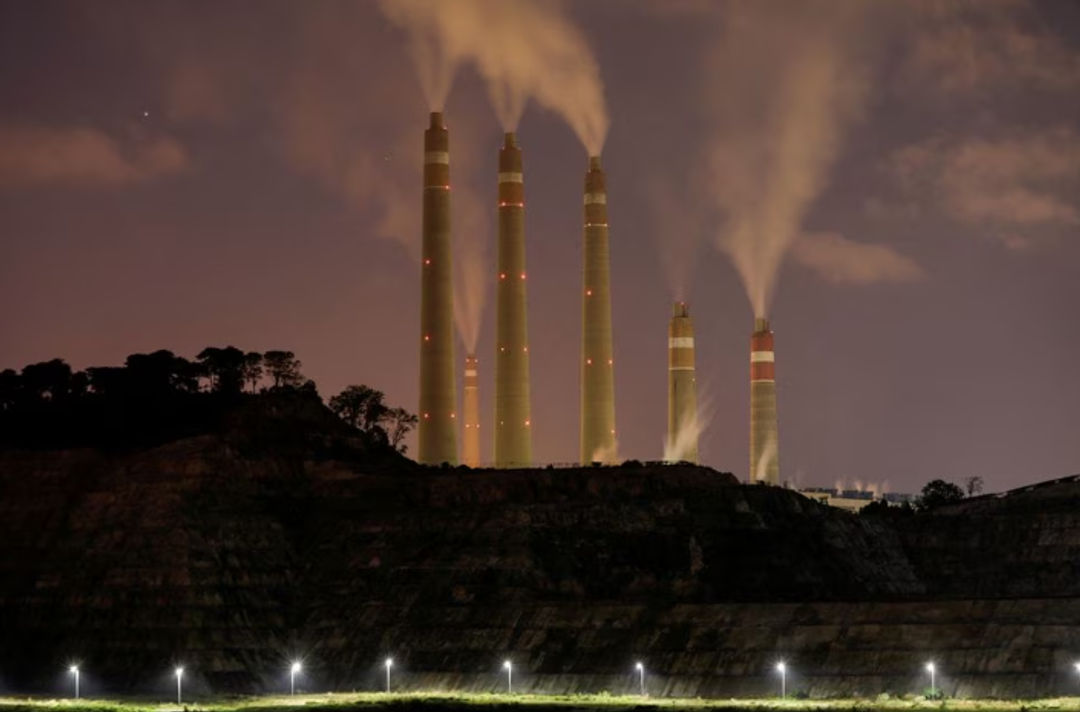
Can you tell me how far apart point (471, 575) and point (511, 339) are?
2120 inches

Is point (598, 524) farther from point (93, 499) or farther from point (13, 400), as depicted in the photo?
point (13, 400)

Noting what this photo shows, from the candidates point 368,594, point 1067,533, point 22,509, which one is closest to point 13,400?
point 22,509

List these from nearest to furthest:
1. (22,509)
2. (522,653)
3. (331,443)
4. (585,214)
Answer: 1. (522,653)
2. (22,509)
3. (331,443)
4. (585,214)

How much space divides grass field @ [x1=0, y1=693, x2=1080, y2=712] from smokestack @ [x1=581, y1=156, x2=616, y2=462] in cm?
6727

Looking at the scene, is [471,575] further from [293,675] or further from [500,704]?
[500,704]

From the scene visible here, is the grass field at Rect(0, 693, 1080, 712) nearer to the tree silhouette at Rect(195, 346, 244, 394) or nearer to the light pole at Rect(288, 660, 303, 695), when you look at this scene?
the light pole at Rect(288, 660, 303, 695)

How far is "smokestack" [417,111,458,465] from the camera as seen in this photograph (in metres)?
184

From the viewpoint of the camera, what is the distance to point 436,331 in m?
185

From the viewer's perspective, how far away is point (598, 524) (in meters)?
141

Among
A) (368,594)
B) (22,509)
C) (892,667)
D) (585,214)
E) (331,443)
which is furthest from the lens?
(585,214)

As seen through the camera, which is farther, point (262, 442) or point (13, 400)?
point (13, 400)

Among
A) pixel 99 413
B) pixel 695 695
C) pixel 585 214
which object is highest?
pixel 585 214

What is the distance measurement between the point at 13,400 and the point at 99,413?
39.3 feet

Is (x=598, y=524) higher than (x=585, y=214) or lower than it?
lower
